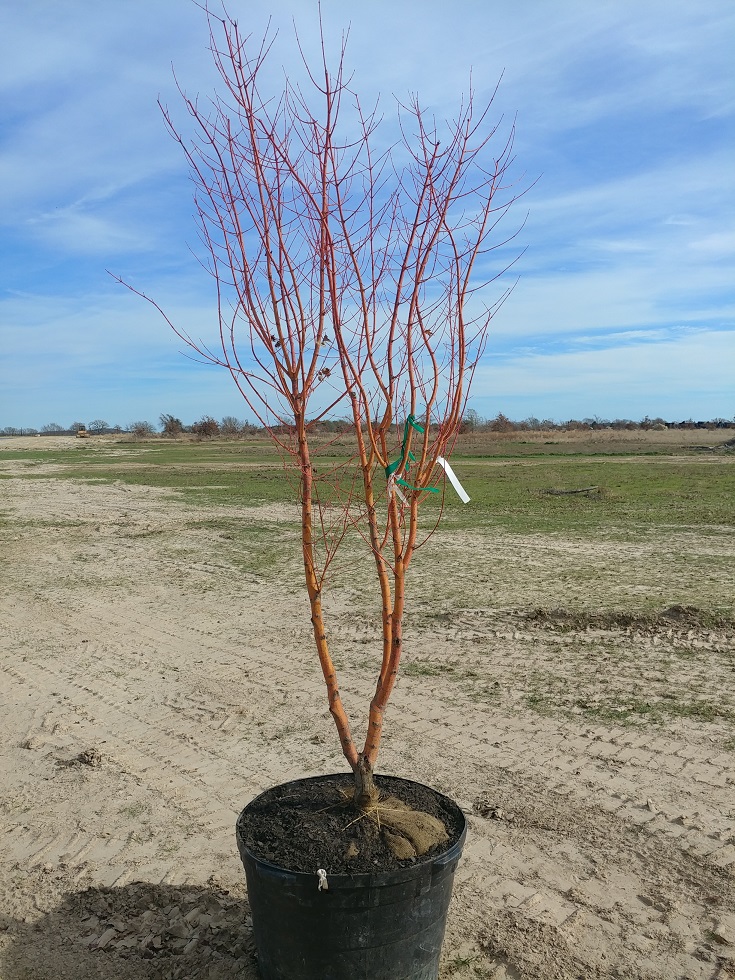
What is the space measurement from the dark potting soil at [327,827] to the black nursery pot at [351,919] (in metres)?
0.07

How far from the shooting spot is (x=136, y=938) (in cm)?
347

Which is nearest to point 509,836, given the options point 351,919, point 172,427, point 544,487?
point 351,919

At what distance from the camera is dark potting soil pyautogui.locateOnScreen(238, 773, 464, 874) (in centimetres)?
293

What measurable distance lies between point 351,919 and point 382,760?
2431mm

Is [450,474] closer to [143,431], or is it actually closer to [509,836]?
[509,836]

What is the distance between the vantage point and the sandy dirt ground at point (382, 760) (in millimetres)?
3459

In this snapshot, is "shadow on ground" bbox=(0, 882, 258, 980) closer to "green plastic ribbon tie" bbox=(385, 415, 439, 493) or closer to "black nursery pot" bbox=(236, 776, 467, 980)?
"black nursery pot" bbox=(236, 776, 467, 980)

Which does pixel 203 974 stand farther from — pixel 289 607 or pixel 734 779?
pixel 289 607

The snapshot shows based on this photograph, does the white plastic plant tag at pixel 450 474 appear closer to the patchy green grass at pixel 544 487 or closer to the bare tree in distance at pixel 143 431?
the patchy green grass at pixel 544 487

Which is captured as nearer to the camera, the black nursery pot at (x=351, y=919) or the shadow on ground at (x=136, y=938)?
the black nursery pot at (x=351, y=919)

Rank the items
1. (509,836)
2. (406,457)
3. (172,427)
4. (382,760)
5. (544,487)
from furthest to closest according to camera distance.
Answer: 1. (172,427)
2. (544,487)
3. (382,760)
4. (509,836)
5. (406,457)

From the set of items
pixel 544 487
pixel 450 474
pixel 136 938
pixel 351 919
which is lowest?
pixel 136 938

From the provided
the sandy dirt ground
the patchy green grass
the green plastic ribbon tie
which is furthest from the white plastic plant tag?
the patchy green grass

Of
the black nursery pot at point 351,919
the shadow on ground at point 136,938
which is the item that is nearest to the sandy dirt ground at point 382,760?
the shadow on ground at point 136,938
